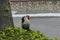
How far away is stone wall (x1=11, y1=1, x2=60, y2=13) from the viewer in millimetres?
18328

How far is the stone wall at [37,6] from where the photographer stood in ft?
60.1

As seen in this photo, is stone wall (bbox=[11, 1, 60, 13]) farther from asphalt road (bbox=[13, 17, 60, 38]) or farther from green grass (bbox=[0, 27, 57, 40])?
green grass (bbox=[0, 27, 57, 40])

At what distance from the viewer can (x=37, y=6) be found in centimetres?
1873

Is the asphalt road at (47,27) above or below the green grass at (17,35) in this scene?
below

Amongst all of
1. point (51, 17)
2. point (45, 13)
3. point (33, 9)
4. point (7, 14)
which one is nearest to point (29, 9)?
point (33, 9)

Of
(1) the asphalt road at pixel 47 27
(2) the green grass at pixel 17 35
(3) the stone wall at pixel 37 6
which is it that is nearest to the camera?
(2) the green grass at pixel 17 35

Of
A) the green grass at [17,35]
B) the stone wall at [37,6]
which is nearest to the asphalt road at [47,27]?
the stone wall at [37,6]

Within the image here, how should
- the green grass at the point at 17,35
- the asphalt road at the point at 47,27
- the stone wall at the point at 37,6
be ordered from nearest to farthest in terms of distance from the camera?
1. the green grass at the point at 17,35
2. the asphalt road at the point at 47,27
3. the stone wall at the point at 37,6

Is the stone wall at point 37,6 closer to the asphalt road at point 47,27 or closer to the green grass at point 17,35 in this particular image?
the asphalt road at point 47,27

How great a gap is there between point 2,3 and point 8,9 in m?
0.19

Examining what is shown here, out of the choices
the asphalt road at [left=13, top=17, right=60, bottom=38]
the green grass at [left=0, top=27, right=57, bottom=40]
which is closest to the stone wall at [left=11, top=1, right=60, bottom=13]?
the asphalt road at [left=13, top=17, right=60, bottom=38]

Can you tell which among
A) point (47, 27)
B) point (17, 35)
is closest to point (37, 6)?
point (47, 27)

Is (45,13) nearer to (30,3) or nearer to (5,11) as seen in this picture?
(30,3)

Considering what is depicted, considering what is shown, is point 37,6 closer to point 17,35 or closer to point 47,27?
point 47,27
